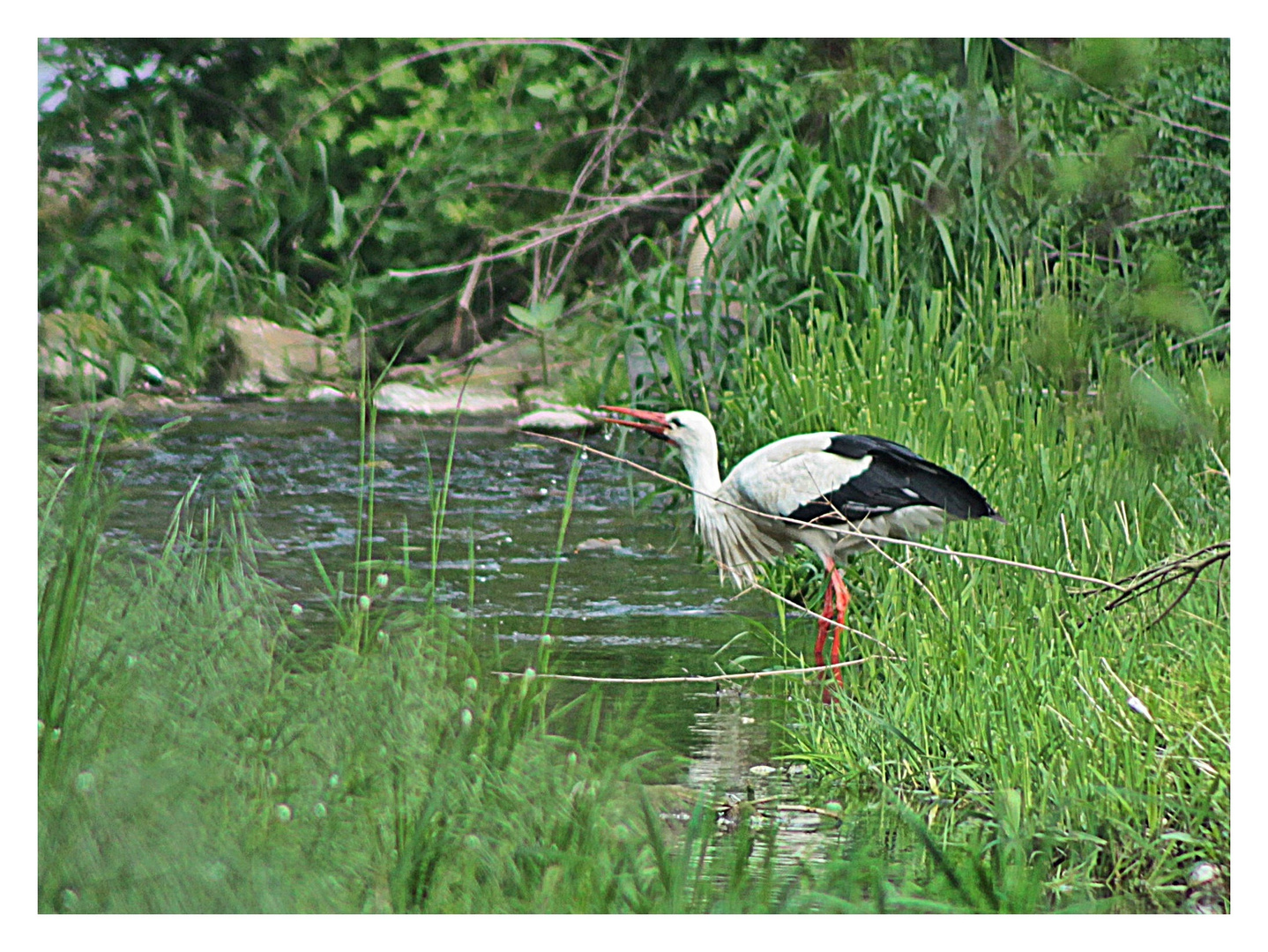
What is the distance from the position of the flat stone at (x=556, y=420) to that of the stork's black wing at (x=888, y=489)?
3.23 feet

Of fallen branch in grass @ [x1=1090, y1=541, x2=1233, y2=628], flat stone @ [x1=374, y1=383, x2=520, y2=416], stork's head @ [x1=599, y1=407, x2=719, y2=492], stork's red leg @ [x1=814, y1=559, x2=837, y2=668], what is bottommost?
stork's red leg @ [x1=814, y1=559, x2=837, y2=668]

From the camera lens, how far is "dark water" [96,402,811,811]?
271 cm

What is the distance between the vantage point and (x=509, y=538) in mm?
3293

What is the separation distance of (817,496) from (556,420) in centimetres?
112

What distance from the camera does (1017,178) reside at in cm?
313

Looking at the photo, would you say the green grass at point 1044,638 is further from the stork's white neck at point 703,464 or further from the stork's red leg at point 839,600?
the stork's white neck at point 703,464

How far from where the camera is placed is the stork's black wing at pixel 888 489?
285 centimetres

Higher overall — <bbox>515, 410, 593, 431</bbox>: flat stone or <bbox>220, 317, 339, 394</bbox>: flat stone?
<bbox>220, 317, 339, 394</bbox>: flat stone

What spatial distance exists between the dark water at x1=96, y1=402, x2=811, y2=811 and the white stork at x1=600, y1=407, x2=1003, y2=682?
0.15 meters

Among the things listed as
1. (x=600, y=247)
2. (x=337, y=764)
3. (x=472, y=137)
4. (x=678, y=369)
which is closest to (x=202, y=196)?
(x=472, y=137)

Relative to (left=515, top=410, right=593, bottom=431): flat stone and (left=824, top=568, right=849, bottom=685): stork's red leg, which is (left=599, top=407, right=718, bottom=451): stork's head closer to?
(left=824, top=568, right=849, bottom=685): stork's red leg

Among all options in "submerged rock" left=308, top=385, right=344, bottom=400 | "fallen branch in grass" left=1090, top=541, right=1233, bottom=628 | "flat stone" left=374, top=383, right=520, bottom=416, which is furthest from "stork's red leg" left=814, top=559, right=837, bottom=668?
"submerged rock" left=308, top=385, right=344, bottom=400

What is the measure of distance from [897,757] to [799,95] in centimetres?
175

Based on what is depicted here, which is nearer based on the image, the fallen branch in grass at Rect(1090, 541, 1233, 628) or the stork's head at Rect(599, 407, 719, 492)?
the fallen branch in grass at Rect(1090, 541, 1233, 628)
